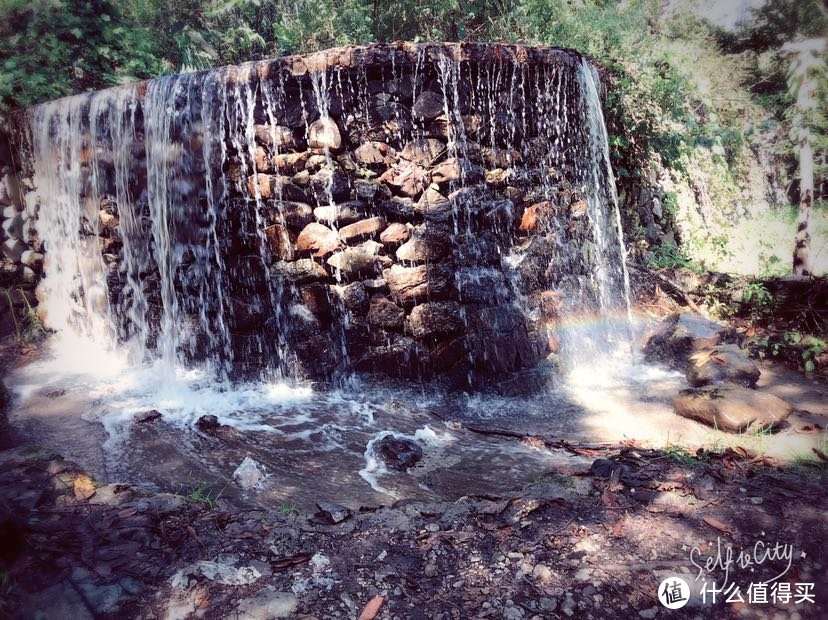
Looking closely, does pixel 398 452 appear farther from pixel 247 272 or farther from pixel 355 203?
pixel 247 272

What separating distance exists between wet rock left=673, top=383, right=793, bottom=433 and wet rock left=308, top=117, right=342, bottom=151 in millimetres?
3413

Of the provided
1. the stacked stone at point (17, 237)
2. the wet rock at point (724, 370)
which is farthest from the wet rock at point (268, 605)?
the stacked stone at point (17, 237)

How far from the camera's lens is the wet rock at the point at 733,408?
3.28m

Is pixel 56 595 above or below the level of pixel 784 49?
below

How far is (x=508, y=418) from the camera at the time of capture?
3.86m

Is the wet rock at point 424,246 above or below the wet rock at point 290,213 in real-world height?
below

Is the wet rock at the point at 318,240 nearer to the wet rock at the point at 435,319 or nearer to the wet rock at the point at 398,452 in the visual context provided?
the wet rock at the point at 435,319

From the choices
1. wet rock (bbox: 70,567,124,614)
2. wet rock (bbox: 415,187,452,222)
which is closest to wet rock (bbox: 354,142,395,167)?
wet rock (bbox: 415,187,452,222)

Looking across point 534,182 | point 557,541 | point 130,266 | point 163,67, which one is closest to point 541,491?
point 557,541

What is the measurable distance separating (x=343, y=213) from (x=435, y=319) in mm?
1186

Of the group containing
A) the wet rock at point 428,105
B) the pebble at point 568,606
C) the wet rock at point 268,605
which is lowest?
the pebble at point 568,606

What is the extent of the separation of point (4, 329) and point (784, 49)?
1246 cm

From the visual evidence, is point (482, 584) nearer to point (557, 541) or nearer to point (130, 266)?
point (557, 541)

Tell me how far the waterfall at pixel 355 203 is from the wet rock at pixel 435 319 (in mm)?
12
